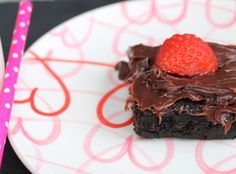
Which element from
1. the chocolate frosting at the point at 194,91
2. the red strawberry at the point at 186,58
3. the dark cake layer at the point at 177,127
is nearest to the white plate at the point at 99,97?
the dark cake layer at the point at 177,127

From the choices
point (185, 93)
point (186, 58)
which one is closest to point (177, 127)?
point (185, 93)

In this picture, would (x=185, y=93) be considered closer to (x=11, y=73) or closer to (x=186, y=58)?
(x=186, y=58)

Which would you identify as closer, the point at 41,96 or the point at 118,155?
the point at 118,155

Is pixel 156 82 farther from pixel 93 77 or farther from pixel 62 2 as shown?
pixel 62 2

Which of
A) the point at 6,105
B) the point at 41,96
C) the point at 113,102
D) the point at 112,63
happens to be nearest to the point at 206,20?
the point at 112,63

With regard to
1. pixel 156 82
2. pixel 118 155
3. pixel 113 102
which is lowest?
pixel 118 155

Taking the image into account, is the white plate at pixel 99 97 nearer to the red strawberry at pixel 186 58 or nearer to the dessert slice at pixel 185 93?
the dessert slice at pixel 185 93
